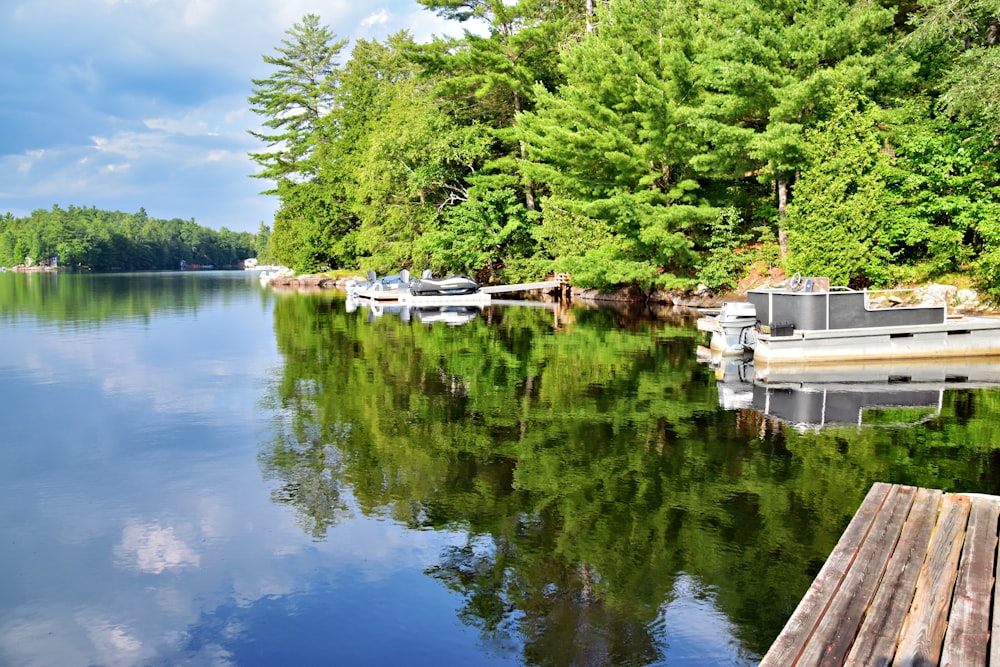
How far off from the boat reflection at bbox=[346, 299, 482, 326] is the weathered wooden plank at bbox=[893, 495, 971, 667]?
72.3 ft

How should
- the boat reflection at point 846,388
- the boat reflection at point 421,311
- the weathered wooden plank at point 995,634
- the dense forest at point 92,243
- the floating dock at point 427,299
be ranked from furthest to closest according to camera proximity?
the dense forest at point 92,243 → the floating dock at point 427,299 → the boat reflection at point 421,311 → the boat reflection at point 846,388 → the weathered wooden plank at point 995,634

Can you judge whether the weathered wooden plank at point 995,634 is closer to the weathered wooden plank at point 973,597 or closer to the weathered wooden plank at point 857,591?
the weathered wooden plank at point 973,597

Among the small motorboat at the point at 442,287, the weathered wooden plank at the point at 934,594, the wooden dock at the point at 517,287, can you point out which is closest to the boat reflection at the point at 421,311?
the small motorboat at the point at 442,287

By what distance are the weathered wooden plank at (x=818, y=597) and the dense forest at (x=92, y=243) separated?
15004cm

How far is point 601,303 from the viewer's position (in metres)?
36.2

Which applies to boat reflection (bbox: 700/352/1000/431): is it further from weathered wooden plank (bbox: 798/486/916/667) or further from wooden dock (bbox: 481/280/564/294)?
wooden dock (bbox: 481/280/564/294)

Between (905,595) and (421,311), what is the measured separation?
30.1 metres

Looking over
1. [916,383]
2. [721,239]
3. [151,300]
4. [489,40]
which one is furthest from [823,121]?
[151,300]

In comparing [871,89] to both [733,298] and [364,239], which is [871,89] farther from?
[364,239]

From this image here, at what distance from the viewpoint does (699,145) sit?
97.7ft

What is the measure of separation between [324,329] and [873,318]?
55.4ft

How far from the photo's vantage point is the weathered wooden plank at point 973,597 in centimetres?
356

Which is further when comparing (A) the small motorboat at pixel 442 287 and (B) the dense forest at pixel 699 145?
(A) the small motorboat at pixel 442 287

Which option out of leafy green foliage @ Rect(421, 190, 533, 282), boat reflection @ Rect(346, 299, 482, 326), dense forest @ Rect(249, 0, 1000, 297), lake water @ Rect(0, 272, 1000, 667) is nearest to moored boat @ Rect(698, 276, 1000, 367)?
lake water @ Rect(0, 272, 1000, 667)
